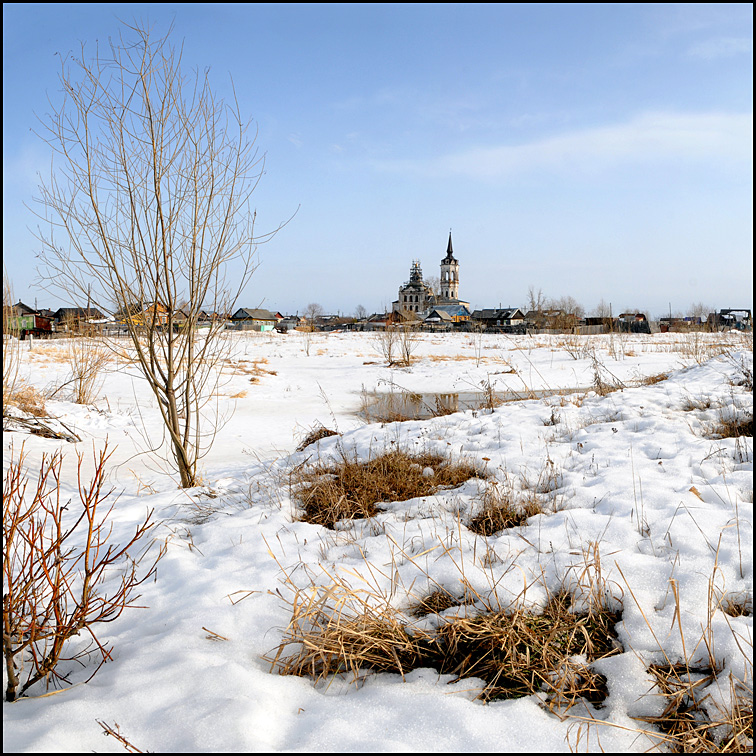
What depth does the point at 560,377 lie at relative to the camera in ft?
48.9

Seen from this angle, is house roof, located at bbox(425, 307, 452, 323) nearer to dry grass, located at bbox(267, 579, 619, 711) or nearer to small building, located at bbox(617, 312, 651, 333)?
small building, located at bbox(617, 312, 651, 333)

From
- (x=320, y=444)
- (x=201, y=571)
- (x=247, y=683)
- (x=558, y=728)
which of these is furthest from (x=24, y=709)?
(x=320, y=444)

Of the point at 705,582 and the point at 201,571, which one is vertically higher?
the point at 705,582

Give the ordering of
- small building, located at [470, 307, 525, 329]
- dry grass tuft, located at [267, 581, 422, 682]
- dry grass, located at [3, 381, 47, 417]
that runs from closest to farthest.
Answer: dry grass tuft, located at [267, 581, 422, 682], dry grass, located at [3, 381, 47, 417], small building, located at [470, 307, 525, 329]

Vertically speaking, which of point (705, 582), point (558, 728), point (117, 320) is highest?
point (117, 320)

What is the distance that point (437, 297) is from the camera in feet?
360

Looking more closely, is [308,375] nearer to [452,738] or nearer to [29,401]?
[29,401]

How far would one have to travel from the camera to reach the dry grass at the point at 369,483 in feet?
11.3

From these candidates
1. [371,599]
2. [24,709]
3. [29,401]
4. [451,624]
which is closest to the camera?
[24,709]

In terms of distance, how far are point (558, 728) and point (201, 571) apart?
75.6 inches

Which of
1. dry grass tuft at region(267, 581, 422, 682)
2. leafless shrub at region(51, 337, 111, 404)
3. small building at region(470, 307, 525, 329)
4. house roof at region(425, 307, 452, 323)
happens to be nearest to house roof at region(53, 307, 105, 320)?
leafless shrub at region(51, 337, 111, 404)

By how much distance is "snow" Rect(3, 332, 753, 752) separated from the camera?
169 cm

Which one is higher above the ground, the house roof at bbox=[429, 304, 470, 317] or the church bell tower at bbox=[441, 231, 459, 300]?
the church bell tower at bbox=[441, 231, 459, 300]

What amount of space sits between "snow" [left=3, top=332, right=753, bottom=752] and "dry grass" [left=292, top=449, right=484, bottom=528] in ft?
0.49
